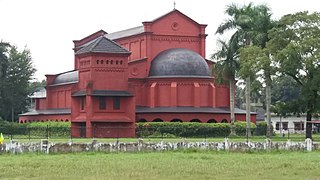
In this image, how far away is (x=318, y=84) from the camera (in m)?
66.9

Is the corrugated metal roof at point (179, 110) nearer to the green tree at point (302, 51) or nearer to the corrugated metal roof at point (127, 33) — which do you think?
the corrugated metal roof at point (127, 33)

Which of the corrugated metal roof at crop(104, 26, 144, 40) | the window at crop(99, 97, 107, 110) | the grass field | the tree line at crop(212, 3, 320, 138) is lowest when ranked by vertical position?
the grass field

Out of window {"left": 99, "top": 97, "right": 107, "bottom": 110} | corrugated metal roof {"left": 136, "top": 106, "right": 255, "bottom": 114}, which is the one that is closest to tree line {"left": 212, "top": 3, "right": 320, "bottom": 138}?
corrugated metal roof {"left": 136, "top": 106, "right": 255, "bottom": 114}

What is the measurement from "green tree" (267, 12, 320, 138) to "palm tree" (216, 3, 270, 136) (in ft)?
19.8

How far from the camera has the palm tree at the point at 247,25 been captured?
257 ft

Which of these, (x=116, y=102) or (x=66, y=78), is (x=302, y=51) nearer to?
(x=116, y=102)

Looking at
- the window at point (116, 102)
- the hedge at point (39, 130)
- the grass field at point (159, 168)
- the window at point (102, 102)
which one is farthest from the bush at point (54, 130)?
the grass field at point (159, 168)

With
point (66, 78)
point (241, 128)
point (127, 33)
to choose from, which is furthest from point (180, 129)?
point (66, 78)

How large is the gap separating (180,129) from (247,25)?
14.2 meters

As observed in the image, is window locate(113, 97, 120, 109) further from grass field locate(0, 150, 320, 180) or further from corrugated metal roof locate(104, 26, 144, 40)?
grass field locate(0, 150, 320, 180)

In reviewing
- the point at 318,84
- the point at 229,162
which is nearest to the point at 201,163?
the point at 229,162

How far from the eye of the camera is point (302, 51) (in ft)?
221

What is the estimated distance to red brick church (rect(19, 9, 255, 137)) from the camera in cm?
8562

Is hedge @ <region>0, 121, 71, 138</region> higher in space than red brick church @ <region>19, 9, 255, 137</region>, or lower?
lower
